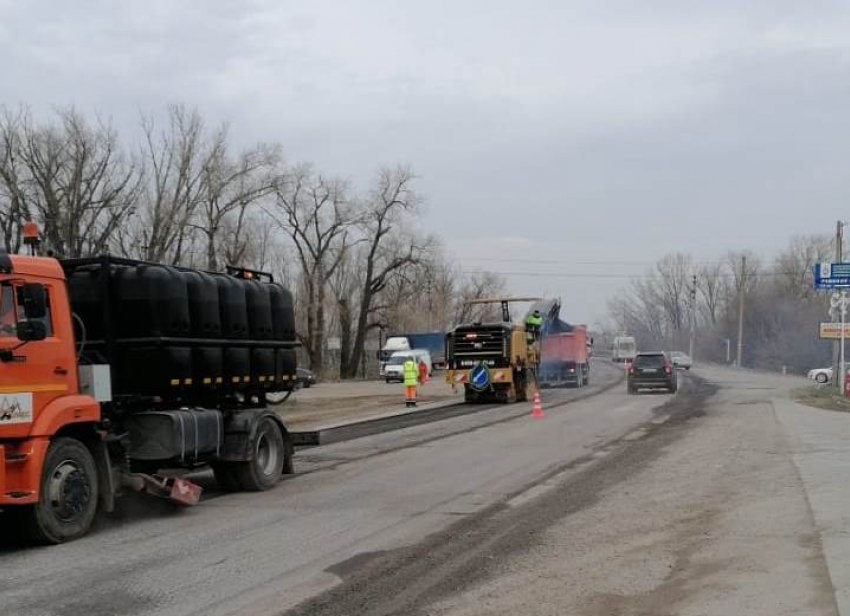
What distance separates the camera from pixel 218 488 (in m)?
13.1

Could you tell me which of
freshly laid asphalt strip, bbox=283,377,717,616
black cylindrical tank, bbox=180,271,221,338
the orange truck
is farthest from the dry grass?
black cylindrical tank, bbox=180,271,221,338

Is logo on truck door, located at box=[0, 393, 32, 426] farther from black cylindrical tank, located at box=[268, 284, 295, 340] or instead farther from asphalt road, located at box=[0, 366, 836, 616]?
black cylindrical tank, located at box=[268, 284, 295, 340]

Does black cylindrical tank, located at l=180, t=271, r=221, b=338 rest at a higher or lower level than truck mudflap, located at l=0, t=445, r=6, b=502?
higher

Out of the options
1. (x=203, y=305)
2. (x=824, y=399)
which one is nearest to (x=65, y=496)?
(x=203, y=305)

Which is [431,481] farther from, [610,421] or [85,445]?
[610,421]

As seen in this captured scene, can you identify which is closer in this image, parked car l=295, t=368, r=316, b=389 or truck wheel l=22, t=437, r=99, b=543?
truck wheel l=22, t=437, r=99, b=543

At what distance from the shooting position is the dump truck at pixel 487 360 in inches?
1257

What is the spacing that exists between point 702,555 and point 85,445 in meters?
6.22

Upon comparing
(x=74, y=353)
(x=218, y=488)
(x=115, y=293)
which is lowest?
(x=218, y=488)

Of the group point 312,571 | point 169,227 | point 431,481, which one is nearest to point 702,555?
point 312,571

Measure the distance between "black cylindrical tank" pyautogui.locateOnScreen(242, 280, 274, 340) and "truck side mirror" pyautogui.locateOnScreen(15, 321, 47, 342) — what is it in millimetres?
4048

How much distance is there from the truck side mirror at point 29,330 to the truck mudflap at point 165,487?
2.16 m

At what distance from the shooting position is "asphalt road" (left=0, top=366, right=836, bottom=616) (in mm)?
6820

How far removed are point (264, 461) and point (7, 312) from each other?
491 cm
